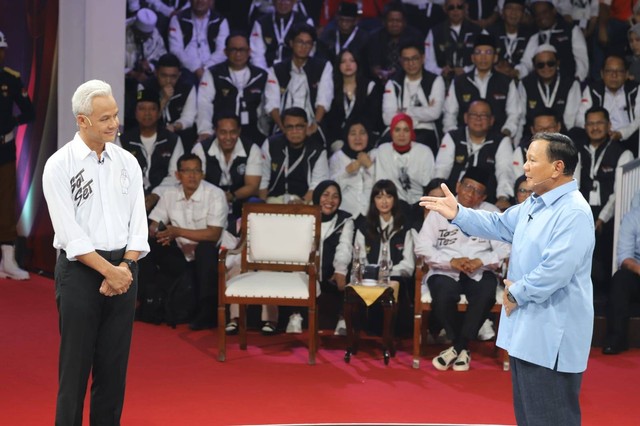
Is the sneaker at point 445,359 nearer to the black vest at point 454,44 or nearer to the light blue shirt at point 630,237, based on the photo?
the light blue shirt at point 630,237

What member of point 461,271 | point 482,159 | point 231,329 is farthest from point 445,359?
point 482,159

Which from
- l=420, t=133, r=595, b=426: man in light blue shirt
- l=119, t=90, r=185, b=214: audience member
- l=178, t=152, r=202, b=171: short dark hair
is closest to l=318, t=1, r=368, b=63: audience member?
l=119, t=90, r=185, b=214: audience member

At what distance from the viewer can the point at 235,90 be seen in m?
8.73

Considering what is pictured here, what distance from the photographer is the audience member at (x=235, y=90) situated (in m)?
8.74

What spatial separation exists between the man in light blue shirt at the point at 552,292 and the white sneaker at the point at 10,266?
6334mm

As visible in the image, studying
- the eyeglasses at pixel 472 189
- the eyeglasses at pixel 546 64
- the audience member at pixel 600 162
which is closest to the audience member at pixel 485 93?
the eyeglasses at pixel 546 64

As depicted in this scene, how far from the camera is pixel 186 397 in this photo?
557cm

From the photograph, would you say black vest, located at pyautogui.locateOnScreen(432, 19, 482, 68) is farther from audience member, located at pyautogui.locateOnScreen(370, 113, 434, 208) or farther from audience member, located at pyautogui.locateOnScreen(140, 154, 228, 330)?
audience member, located at pyautogui.locateOnScreen(140, 154, 228, 330)

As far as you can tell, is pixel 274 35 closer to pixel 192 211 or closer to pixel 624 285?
pixel 192 211

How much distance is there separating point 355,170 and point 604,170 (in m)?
1.96

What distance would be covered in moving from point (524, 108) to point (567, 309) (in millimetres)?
5195

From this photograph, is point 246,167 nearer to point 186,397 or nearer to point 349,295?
point 349,295

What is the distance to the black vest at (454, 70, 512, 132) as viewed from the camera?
8462 millimetres

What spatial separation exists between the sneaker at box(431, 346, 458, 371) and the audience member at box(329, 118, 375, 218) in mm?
1800
